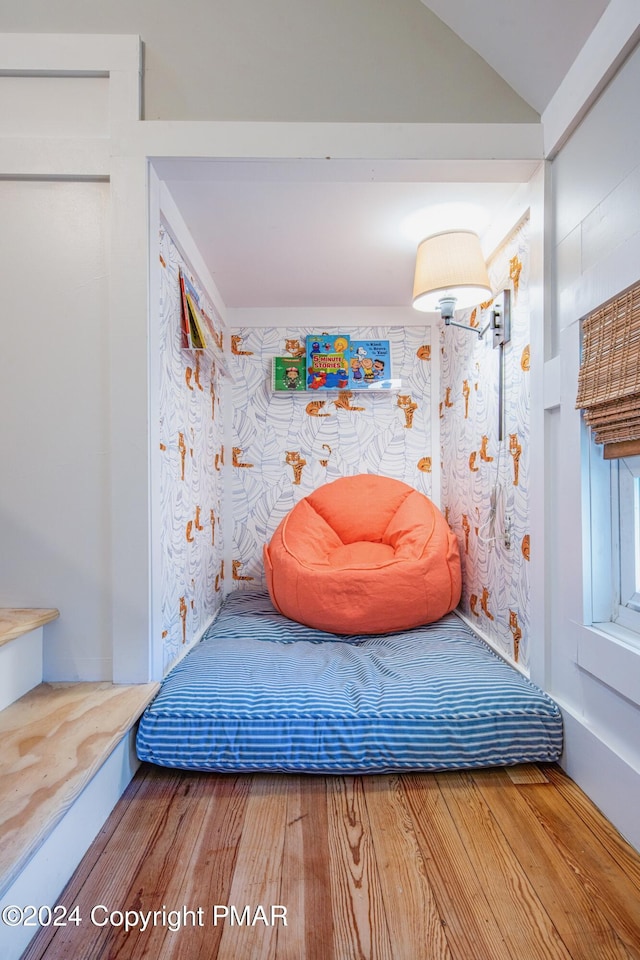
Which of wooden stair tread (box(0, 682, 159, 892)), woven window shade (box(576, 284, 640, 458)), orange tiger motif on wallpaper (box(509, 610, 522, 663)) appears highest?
woven window shade (box(576, 284, 640, 458))

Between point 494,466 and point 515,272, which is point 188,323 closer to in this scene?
point 515,272

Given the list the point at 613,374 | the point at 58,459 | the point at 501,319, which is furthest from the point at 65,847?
the point at 501,319

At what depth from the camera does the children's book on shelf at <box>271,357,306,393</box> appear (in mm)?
3141

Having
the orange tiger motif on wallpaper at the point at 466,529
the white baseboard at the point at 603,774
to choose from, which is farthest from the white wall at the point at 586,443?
the orange tiger motif on wallpaper at the point at 466,529

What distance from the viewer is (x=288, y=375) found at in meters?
3.15

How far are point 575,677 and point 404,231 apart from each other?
1828 mm

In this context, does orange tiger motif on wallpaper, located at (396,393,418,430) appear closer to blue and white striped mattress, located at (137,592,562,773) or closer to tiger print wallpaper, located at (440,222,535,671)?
tiger print wallpaper, located at (440,222,535,671)

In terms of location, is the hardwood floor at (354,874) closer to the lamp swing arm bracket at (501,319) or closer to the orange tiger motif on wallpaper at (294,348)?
the lamp swing arm bracket at (501,319)

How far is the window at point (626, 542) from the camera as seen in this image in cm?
131

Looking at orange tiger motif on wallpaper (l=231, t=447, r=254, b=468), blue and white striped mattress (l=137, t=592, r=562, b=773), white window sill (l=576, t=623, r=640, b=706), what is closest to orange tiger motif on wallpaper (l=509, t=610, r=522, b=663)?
blue and white striped mattress (l=137, t=592, r=562, b=773)

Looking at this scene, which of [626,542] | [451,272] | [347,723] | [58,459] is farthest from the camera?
[451,272]

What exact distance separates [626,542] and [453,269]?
1231 mm

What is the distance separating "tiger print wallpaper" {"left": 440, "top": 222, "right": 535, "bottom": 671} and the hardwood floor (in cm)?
64

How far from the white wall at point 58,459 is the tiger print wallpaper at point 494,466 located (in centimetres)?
143
